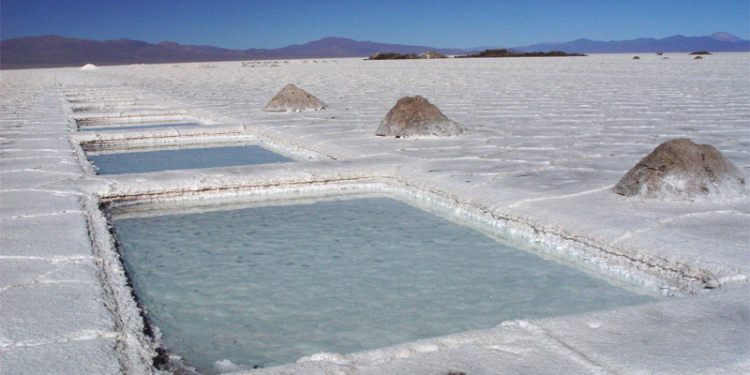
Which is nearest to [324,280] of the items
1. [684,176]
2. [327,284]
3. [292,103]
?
[327,284]

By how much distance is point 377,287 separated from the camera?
1737 millimetres

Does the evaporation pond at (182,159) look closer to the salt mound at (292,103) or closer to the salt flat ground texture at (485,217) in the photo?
the salt flat ground texture at (485,217)

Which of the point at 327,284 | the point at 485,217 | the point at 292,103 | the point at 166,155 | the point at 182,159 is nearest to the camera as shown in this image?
the point at 327,284

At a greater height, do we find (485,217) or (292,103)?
(292,103)

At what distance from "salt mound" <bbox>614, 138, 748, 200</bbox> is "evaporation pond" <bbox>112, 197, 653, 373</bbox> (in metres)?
0.65

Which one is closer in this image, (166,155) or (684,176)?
(684,176)

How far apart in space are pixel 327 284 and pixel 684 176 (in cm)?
139

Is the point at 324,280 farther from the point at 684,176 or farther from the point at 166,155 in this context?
the point at 166,155

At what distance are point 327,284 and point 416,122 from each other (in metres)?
2.58

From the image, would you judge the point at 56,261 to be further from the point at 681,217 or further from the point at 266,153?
the point at 266,153

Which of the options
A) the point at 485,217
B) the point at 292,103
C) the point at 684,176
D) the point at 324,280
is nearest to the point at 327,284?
the point at 324,280

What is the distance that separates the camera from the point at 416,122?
4.23m

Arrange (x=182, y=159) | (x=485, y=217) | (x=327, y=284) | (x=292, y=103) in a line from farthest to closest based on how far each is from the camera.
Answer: (x=292, y=103) → (x=182, y=159) → (x=485, y=217) → (x=327, y=284)

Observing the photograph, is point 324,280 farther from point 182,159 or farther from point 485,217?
point 182,159
